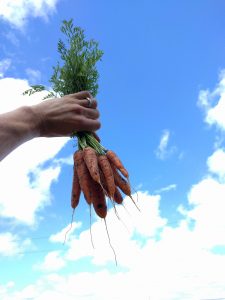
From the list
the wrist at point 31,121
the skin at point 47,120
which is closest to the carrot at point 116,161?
the skin at point 47,120

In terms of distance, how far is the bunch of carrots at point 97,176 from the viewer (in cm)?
297

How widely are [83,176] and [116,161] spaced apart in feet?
0.96

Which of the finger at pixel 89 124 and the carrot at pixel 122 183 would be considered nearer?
the finger at pixel 89 124

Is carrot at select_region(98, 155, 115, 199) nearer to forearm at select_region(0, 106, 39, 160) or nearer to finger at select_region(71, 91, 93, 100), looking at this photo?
finger at select_region(71, 91, 93, 100)

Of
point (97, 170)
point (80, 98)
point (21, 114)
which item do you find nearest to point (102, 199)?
point (97, 170)

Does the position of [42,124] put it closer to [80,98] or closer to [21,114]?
[21,114]

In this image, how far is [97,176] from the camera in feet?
9.59

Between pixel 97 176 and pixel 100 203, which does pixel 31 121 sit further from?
pixel 100 203

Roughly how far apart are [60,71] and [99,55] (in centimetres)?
38

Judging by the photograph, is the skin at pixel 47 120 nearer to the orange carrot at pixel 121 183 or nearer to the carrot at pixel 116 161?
the carrot at pixel 116 161

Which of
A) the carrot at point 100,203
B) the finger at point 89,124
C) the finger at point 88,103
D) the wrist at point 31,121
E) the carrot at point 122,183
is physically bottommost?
the carrot at point 100,203

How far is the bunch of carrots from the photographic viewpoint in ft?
9.75

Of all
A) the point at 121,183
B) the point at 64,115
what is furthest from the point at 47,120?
the point at 121,183

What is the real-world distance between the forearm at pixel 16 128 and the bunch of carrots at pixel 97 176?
0.66m
